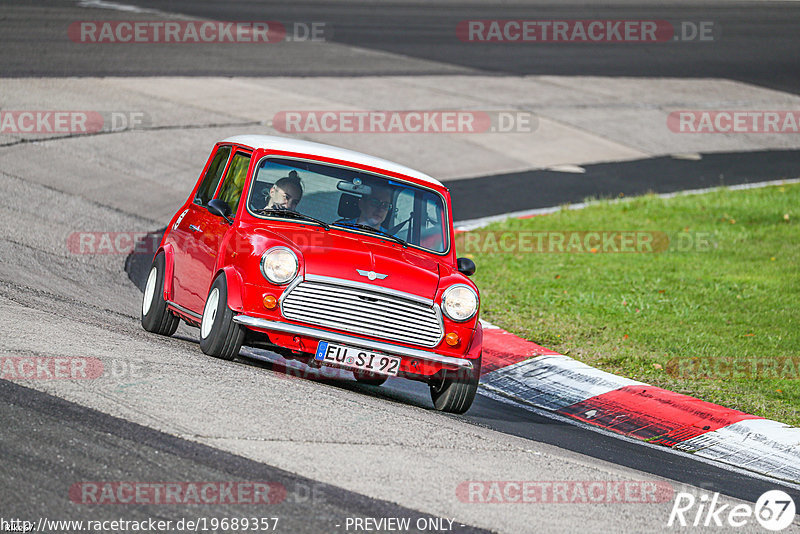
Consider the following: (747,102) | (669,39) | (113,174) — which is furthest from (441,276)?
(669,39)

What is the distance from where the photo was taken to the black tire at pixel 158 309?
28.1 feet

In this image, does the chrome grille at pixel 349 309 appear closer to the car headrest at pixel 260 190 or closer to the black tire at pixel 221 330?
the black tire at pixel 221 330

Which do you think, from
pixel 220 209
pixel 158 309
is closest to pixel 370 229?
pixel 220 209

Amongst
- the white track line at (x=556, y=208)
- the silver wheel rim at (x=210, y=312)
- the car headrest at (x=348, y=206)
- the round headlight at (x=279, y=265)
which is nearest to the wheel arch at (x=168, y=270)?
the silver wheel rim at (x=210, y=312)

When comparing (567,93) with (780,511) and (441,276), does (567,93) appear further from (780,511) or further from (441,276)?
(780,511)

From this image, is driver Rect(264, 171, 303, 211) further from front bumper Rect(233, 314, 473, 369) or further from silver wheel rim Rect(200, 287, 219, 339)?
front bumper Rect(233, 314, 473, 369)

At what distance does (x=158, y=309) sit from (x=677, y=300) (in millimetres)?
5735

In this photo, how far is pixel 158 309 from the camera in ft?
28.2

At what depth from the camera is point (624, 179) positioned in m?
18.7

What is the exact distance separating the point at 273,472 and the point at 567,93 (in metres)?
20.2

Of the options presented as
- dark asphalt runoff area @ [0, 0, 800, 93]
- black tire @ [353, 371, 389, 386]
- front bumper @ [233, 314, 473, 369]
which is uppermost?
dark asphalt runoff area @ [0, 0, 800, 93]

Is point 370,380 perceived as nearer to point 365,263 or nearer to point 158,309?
point 365,263

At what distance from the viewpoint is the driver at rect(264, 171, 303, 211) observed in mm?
7914

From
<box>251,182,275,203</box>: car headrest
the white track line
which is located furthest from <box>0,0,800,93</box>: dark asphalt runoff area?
<box>251,182,275,203</box>: car headrest
